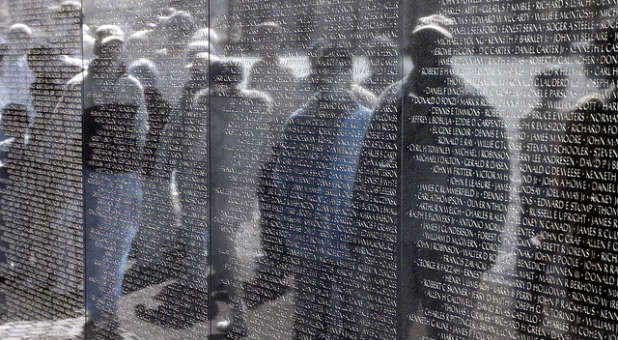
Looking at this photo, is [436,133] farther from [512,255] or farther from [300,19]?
[300,19]

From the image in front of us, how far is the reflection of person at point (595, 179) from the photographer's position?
3498 mm

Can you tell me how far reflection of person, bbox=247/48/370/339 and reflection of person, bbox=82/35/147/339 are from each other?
1.48 m

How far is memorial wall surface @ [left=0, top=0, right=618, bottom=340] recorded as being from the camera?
3697 millimetres

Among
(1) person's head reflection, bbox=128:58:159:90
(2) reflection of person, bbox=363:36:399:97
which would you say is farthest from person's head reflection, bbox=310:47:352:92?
(1) person's head reflection, bbox=128:58:159:90

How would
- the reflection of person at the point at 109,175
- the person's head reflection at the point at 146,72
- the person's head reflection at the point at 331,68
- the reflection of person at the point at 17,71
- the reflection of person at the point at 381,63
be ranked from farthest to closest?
1. the reflection of person at the point at 17,71
2. the reflection of person at the point at 109,175
3. the person's head reflection at the point at 146,72
4. the person's head reflection at the point at 331,68
5. the reflection of person at the point at 381,63

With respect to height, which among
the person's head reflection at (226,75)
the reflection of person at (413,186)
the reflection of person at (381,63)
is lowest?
the reflection of person at (413,186)

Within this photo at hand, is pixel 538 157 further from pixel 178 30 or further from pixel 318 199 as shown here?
pixel 178 30

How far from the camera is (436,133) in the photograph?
416cm

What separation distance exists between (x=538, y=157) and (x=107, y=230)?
3.74 m

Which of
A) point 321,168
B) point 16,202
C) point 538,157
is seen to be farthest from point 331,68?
point 16,202

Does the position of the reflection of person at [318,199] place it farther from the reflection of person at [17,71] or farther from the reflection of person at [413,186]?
the reflection of person at [17,71]

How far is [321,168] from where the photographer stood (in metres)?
4.77

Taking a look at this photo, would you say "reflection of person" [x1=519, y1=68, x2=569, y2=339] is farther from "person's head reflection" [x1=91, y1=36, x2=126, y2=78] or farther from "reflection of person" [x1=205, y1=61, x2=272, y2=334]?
"person's head reflection" [x1=91, y1=36, x2=126, y2=78]

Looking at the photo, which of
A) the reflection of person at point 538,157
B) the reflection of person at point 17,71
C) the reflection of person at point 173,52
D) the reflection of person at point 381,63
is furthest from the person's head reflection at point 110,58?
the reflection of person at point 538,157
